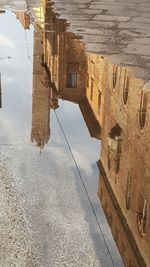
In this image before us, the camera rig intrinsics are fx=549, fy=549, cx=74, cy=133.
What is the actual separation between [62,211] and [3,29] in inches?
360

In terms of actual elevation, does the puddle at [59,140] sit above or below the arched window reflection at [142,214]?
above

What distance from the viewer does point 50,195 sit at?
541 cm

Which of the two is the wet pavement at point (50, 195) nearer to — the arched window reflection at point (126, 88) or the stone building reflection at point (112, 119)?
the stone building reflection at point (112, 119)

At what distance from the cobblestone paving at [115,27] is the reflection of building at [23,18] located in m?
0.89

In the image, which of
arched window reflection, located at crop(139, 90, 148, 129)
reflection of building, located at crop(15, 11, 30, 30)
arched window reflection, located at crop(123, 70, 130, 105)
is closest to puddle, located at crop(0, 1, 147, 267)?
arched window reflection, located at crop(123, 70, 130, 105)

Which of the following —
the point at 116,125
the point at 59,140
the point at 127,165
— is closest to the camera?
the point at 127,165

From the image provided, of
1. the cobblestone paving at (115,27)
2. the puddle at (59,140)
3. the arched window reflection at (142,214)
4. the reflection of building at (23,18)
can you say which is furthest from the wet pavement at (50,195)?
the reflection of building at (23,18)

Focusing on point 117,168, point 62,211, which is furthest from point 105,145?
point 62,211

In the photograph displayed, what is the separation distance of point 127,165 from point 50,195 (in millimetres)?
1218

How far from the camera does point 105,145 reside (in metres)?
6.87

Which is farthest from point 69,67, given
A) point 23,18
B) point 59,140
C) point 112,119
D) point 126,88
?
point 23,18

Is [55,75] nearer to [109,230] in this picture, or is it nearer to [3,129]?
[3,129]

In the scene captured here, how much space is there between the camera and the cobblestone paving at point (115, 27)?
9.98 m

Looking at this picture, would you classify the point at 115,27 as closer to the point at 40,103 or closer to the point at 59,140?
the point at 40,103
